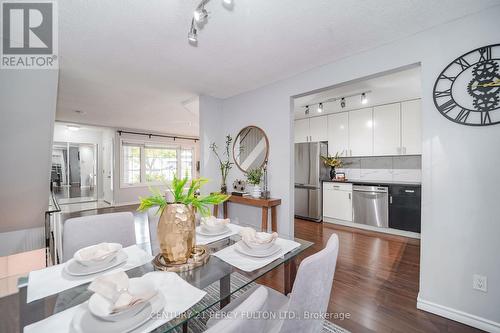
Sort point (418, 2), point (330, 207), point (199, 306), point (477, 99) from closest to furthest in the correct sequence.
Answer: point (199, 306) < point (418, 2) < point (477, 99) < point (330, 207)

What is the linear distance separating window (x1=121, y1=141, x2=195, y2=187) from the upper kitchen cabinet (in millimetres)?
3467

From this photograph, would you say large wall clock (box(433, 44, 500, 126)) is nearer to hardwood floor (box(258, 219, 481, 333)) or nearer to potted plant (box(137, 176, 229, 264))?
hardwood floor (box(258, 219, 481, 333))

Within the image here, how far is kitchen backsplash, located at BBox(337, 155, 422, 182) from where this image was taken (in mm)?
4027

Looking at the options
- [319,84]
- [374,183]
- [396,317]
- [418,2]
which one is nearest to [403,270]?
[396,317]

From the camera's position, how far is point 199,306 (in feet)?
2.85

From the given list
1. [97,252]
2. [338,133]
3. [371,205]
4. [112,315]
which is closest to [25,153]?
[97,252]

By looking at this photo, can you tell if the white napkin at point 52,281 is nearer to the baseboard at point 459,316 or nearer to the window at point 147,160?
the baseboard at point 459,316

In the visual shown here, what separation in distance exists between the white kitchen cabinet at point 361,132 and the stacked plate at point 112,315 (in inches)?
177

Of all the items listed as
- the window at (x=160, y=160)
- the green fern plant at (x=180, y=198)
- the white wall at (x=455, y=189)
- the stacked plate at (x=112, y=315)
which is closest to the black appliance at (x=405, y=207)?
the white wall at (x=455, y=189)

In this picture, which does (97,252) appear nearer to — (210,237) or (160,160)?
(210,237)

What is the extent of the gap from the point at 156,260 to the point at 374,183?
4.02 m

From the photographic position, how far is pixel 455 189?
1.72m

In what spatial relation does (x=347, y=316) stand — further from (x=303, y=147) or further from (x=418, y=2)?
(x=303, y=147)

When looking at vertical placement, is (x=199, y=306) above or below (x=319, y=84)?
below
